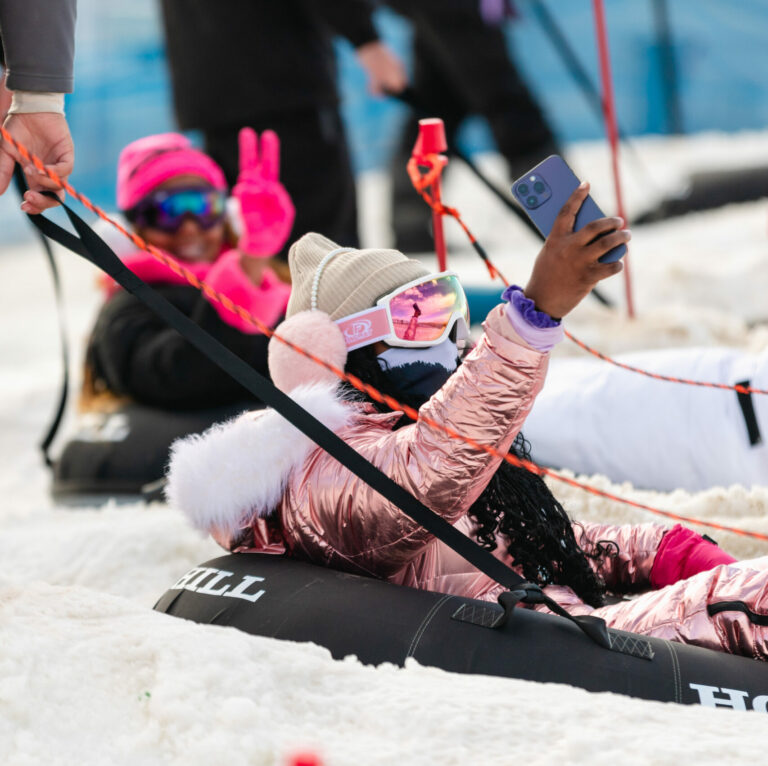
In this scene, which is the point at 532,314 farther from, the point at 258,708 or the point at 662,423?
the point at 662,423

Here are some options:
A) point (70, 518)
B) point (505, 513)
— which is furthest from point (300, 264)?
point (70, 518)

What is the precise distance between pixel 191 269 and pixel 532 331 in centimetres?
154

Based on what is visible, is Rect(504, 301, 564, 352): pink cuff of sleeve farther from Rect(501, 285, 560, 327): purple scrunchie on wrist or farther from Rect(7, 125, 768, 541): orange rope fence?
Rect(7, 125, 768, 541): orange rope fence

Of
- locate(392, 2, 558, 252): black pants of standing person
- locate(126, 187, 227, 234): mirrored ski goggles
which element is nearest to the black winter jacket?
locate(126, 187, 227, 234): mirrored ski goggles

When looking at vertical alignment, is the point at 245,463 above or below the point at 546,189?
below

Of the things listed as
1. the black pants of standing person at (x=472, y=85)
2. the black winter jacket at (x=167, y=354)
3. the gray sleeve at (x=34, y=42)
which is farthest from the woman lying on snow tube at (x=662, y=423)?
the black pants of standing person at (x=472, y=85)

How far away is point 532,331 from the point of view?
1.10m

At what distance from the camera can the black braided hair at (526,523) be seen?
4.43 ft

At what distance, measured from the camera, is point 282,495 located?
4.33 feet

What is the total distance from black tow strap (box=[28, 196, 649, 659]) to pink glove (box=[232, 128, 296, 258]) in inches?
45.1

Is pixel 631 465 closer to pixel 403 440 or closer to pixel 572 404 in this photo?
pixel 572 404

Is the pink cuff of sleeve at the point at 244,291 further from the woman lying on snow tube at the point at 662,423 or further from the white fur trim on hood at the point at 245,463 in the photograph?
the white fur trim on hood at the point at 245,463

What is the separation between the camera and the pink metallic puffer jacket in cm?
114

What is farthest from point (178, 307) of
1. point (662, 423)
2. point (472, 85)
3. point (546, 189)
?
point (472, 85)
